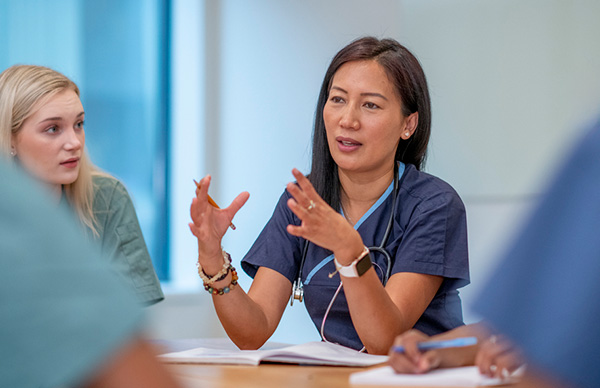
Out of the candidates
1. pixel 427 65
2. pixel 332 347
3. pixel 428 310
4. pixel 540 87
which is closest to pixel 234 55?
pixel 427 65

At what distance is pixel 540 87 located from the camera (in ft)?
8.95

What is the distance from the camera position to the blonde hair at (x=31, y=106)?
229cm

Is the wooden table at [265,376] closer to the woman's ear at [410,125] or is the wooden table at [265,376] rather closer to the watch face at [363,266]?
the watch face at [363,266]

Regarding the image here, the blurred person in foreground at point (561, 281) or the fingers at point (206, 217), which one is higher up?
the blurred person in foreground at point (561, 281)

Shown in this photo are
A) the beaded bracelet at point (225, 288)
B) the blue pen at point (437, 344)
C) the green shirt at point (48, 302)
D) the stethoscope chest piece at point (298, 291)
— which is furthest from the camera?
the stethoscope chest piece at point (298, 291)

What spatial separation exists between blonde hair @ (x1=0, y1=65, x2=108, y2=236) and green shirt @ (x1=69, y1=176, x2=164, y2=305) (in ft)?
0.13

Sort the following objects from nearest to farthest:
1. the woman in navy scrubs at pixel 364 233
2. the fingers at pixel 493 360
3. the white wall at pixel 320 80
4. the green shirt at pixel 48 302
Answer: the green shirt at pixel 48 302, the fingers at pixel 493 360, the woman in navy scrubs at pixel 364 233, the white wall at pixel 320 80

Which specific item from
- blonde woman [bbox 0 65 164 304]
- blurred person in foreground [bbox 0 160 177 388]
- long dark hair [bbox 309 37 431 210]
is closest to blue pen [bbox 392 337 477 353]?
blurred person in foreground [bbox 0 160 177 388]

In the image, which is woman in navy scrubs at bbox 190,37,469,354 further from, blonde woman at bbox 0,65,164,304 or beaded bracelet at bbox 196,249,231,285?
blonde woman at bbox 0,65,164,304

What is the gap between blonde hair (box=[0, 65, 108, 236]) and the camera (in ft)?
7.51

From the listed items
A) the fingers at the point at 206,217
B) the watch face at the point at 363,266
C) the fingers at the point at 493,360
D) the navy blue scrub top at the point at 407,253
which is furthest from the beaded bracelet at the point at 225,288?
the fingers at the point at 493,360

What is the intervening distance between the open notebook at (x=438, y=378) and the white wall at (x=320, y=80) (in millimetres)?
1082

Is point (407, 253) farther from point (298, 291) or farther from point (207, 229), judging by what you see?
point (207, 229)

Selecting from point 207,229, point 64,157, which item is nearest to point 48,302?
point 207,229
